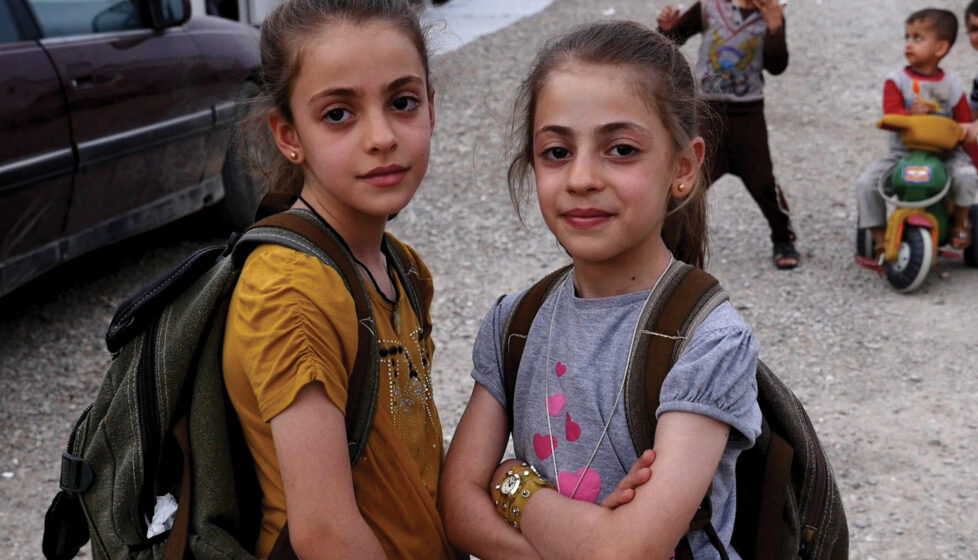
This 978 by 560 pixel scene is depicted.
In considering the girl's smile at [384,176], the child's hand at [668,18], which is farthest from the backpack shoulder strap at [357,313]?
the child's hand at [668,18]

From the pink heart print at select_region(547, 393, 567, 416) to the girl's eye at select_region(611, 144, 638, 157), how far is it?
1.39ft

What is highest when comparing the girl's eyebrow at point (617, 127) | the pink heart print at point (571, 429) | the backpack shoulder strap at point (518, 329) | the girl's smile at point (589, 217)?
the girl's eyebrow at point (617, 127)

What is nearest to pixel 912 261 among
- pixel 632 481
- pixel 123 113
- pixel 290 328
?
pixel 123 113

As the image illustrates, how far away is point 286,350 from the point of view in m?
1.65

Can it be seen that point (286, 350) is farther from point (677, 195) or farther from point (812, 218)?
point (812, 218)

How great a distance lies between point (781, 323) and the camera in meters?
5.38

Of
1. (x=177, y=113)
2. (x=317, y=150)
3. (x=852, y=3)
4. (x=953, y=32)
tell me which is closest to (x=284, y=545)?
(x=317, y=150)

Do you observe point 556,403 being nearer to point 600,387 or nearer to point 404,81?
point 600,387

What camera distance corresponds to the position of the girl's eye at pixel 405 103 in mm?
1940

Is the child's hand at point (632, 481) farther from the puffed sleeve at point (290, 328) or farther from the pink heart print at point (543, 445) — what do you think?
the puffed sleeve at point (290, 328)

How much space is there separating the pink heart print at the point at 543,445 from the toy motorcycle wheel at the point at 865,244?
4.67 m

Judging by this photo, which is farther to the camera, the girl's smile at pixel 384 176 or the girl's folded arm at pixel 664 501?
the girl's smile at pixel 384 176

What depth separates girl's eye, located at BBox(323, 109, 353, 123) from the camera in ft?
6.22

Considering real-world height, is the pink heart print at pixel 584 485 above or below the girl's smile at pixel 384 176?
below
